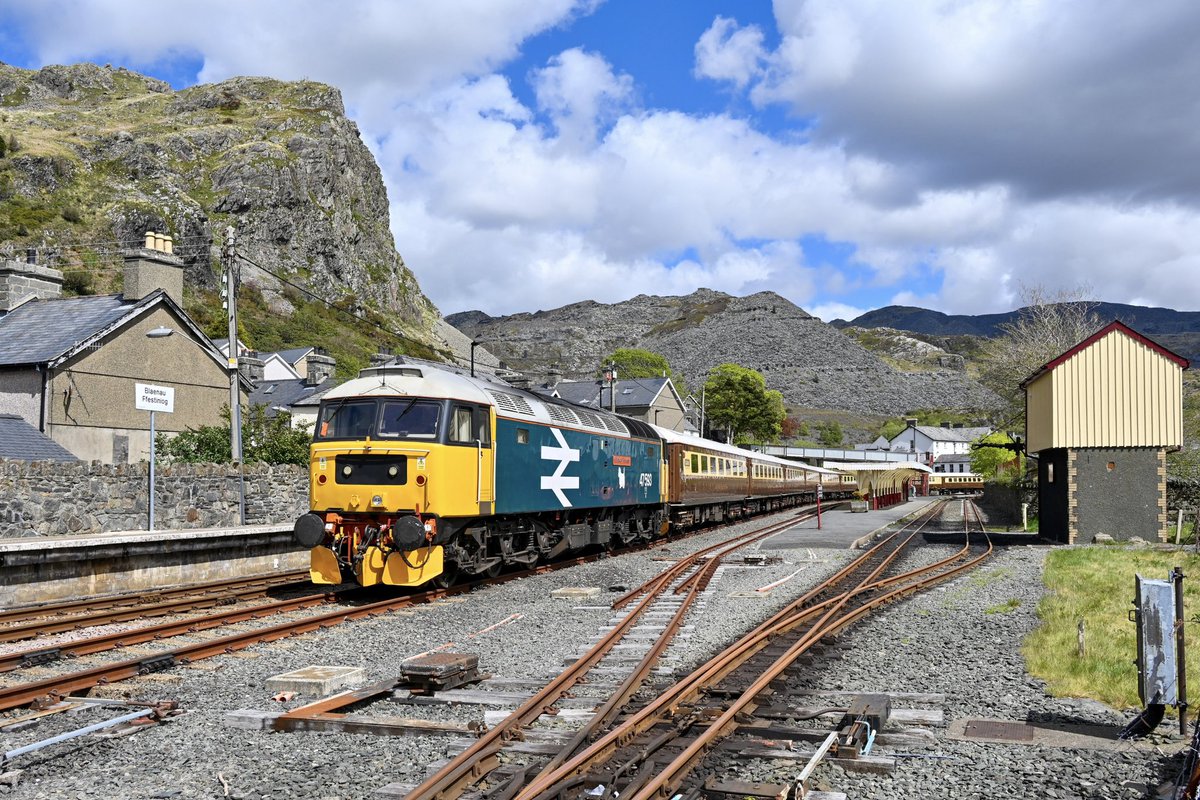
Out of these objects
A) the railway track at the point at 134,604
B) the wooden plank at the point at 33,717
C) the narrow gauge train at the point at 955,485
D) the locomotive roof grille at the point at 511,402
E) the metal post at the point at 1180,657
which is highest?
the locomotive roof grille at the point at 511,402

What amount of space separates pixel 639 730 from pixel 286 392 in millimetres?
43764

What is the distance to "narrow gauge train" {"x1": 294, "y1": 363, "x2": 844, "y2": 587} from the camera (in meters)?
14.0

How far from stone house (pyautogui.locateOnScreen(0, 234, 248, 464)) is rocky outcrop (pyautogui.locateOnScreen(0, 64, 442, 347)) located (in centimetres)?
4695

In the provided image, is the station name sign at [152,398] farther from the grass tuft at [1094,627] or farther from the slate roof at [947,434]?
the slate roof at [947,434]

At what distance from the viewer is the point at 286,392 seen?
48000 millimetres

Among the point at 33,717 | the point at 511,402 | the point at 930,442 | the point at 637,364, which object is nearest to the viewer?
the point at 33,717

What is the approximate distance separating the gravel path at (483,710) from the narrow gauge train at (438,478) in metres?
0.92

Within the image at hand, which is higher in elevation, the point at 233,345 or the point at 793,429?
the point at 793,429

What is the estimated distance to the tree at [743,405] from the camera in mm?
101562

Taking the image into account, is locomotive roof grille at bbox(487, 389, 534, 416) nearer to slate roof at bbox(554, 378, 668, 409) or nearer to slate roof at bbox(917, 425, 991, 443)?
slate roof at bbox(554, 378, 668, 409)

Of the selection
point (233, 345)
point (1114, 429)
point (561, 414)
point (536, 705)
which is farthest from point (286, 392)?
point (536, 705)

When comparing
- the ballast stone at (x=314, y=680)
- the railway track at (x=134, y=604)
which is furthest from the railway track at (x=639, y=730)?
the railway track at (x=134, y=604)

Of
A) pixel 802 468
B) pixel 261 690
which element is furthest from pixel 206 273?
pixel 261 690

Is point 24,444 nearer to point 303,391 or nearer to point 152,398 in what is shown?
point 152,398
